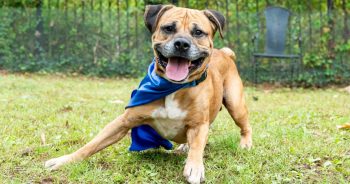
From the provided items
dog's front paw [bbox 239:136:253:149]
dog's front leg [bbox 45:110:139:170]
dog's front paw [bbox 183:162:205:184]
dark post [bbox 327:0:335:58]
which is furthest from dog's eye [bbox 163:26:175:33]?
dark post [bbox 327:0:335:58]

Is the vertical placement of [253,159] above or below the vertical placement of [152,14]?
below

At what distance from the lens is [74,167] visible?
3932 millimetres

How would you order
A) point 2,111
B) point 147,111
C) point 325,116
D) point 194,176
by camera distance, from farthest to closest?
point 325,116
point 2,111
point 147,111
point 194,176

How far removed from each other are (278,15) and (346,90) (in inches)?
97.5

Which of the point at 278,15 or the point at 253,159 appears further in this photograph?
the point at 278,15

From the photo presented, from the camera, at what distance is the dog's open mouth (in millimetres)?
3928

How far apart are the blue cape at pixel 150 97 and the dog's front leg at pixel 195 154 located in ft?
1.25

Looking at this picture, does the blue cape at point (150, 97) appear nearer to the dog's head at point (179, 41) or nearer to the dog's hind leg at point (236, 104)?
the dog's head at point (179, 41)

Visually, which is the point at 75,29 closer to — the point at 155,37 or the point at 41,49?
the point at 41,49

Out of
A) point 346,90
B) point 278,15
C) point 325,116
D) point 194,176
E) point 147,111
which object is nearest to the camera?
point 194,176

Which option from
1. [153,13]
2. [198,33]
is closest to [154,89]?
[198,33]

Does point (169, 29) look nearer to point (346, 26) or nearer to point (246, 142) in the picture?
point (246, 142)

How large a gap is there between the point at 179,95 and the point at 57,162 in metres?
1.13

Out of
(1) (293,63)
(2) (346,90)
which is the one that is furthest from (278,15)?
(2) (346,90)
